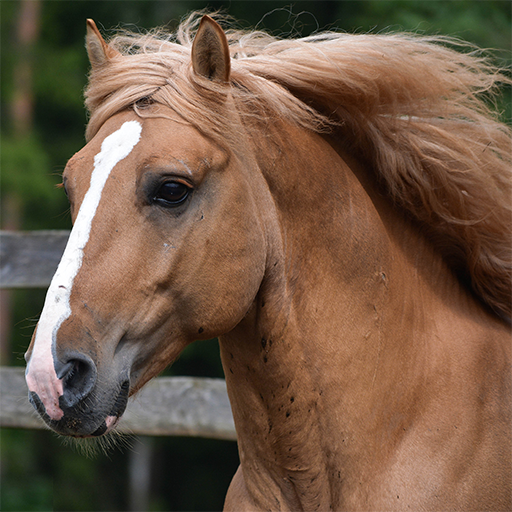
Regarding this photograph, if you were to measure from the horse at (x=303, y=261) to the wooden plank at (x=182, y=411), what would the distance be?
96cm

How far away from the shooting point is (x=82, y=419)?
1.50 metres

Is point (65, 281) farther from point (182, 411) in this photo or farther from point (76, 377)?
point (182, 411)

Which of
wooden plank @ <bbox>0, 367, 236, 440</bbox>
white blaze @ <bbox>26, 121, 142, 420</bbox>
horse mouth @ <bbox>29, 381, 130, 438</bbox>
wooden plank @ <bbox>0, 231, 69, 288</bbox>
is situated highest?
white blaze @ <bbox>26, 121, 142, 420</bbox>

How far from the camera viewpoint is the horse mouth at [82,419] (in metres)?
1.48

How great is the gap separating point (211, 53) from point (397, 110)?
2.50 feet

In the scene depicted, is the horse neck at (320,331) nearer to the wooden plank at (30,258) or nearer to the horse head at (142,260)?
the horse head at (142,260)

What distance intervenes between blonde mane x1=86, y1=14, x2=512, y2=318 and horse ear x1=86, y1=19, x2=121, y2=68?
0.07 meters

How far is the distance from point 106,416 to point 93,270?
15.5 inches

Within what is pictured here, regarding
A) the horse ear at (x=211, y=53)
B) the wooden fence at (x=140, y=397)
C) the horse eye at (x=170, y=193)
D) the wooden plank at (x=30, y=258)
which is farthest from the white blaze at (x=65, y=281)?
the wooden plank at (x=30, y=258)

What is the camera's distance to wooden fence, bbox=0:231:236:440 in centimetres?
309

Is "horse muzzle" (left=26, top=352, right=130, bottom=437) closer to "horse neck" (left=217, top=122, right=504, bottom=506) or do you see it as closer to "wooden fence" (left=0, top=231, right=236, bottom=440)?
"horse neck" (left=217, top=122, right=504, bottom=506)

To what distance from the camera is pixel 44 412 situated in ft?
4.83

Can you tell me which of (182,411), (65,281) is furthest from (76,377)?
(182,411)

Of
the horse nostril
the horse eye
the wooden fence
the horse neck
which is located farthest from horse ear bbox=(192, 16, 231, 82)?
the wooden fence
